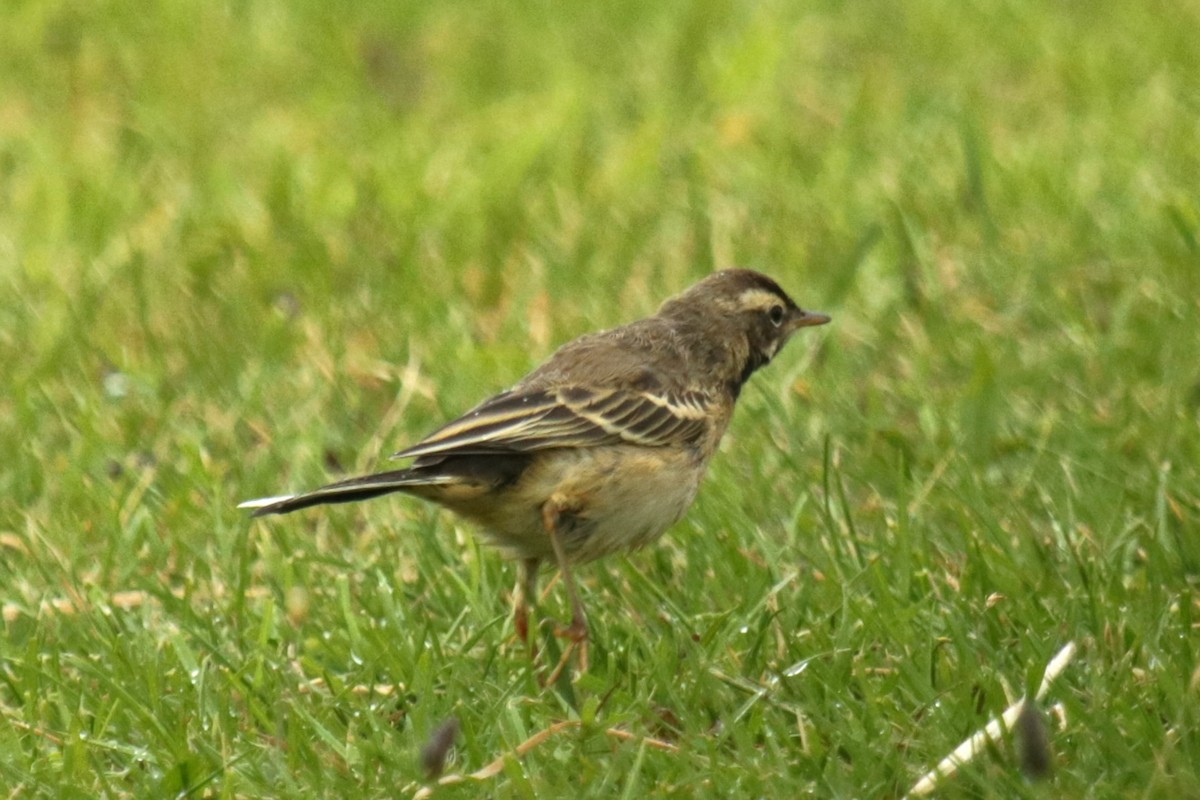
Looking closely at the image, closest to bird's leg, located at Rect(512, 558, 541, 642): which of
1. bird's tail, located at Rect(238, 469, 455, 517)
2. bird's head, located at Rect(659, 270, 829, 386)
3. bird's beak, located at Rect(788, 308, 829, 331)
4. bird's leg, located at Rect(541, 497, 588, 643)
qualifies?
bird's leg, located at Rect(541, 497, 588, 643)

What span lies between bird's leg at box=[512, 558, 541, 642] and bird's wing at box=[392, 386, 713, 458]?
1.26 ft

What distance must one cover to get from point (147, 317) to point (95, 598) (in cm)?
276

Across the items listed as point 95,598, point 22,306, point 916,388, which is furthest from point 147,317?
point 916,388

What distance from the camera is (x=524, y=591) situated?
598cm

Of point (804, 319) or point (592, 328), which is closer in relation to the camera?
point (804, 319)

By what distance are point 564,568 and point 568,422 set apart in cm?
49

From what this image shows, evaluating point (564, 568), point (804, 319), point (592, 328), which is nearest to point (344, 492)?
point (564, 568)

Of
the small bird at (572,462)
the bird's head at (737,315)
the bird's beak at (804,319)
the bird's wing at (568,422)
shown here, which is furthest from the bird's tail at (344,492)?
the bird's beak at (804,319)

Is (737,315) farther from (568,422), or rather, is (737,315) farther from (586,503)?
(586,503)

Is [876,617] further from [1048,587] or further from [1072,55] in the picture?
[1072,55]

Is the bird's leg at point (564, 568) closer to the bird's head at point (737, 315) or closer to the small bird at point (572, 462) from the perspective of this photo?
the small bird at point (572, 462)

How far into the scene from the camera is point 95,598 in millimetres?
6148

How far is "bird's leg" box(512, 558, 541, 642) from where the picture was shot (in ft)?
19.2

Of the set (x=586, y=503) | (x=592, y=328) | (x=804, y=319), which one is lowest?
(x=592, y=328)
